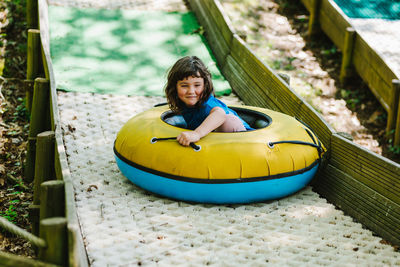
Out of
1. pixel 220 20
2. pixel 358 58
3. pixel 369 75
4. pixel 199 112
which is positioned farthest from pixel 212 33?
pixel 199 112

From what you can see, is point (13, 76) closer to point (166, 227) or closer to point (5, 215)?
point (5, 215)

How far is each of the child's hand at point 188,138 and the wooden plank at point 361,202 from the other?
1.13 m

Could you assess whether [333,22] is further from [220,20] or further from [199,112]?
[199,112]

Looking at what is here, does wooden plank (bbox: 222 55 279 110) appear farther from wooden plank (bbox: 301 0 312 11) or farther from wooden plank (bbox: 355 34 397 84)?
wooden plank (bbox: 301 0 312 11)

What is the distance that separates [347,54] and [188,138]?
3754mm

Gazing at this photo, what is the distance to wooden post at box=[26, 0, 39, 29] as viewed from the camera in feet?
23.0

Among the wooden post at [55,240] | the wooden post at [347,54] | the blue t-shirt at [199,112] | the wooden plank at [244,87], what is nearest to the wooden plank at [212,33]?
the wooden plank at [244,87]

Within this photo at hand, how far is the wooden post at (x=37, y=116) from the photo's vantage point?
16.4 ft

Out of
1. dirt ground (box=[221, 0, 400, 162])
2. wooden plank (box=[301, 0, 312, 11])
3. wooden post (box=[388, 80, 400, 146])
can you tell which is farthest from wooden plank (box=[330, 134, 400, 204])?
wooden plank (box=[301, 0, 312, 11])

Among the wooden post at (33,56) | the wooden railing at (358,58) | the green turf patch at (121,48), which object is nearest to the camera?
the wooden railing at (358,58)

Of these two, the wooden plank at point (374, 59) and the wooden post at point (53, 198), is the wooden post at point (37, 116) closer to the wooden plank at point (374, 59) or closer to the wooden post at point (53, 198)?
A: the wooden post at point (53, 198)

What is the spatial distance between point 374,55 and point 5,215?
4298 millimetres

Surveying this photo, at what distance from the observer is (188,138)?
3.70 metres

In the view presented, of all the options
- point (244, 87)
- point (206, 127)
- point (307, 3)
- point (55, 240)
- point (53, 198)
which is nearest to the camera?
point (55, 240)
